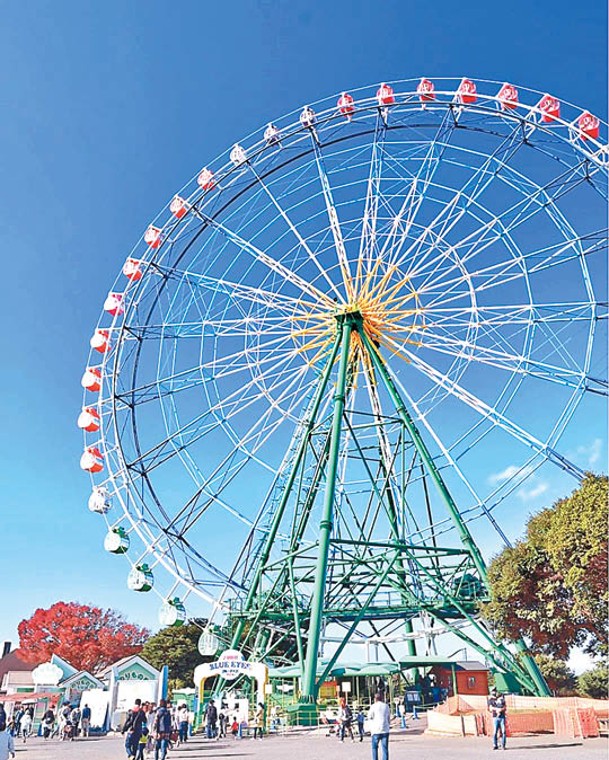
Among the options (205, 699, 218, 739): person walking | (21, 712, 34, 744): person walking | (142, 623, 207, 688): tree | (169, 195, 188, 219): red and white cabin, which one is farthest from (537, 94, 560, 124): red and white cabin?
(142, 623, 207, 688): tree

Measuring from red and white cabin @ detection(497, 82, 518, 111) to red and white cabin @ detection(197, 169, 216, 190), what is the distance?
1165 centimetres

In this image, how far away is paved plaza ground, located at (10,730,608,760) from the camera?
13.4m

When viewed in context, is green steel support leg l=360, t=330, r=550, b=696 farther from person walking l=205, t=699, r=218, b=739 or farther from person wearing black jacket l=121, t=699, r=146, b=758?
person wearing black jacket l=121, t=699, r=146, b=758

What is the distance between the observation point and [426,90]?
80.9 ft

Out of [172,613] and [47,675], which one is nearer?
[172,613]

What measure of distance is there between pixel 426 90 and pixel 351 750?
71.4ft

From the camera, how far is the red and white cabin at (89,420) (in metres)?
26.9

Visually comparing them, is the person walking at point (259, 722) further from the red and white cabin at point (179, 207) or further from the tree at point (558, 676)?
the tree at point (558, 676)

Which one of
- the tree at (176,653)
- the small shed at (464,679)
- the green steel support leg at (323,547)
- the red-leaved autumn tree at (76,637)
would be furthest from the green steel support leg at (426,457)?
the red-leaved autumn tree at (76,637)

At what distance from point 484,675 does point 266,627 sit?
14982mm

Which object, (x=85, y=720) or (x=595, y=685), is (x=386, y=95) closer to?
(x=85, y=720)

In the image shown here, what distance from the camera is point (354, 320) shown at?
2617 centimetres

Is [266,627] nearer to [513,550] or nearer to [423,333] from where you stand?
[513,550]

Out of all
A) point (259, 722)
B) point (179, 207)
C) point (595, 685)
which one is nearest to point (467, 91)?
point (179, 207)
